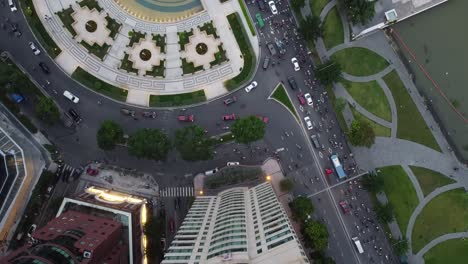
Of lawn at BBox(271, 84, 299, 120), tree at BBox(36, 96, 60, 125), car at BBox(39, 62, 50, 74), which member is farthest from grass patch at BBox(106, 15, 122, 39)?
lawn at BBox(271, 84, 299, 120)

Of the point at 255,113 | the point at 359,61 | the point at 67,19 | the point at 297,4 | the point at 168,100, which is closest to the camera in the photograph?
the point at 67,19

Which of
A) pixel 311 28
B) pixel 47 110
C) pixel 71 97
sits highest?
pixel 311 28

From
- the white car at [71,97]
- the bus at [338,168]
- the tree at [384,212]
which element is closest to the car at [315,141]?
the bus at [338,168]

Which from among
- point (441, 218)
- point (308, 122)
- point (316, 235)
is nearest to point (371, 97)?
point (308, 122)

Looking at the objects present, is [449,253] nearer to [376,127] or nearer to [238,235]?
[376,127]

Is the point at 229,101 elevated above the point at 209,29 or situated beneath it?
situated beneath

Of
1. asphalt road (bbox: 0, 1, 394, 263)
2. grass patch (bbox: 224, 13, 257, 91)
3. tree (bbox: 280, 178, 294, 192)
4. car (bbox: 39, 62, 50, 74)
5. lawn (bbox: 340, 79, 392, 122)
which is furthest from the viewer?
lawn (bbox: 340, 79, 392, 122)

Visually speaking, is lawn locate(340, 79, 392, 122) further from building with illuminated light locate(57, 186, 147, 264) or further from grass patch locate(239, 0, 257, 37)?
building with illuminated light locate(57, 186, 147, 264)
